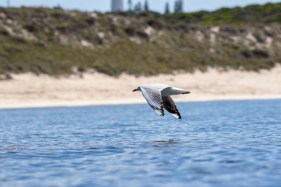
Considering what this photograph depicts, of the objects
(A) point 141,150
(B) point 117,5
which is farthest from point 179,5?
(A) point 141,150

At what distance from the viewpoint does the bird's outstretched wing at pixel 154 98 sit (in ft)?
49.3

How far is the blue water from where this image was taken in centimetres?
1276

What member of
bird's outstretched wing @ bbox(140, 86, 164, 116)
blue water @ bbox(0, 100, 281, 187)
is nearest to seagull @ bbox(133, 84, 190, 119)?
bird's outstretched wing @ bbox(140, 86, 164, 116)

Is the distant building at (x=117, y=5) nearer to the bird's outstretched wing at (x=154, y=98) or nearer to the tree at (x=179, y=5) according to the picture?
the tree at (x=179, y=5)

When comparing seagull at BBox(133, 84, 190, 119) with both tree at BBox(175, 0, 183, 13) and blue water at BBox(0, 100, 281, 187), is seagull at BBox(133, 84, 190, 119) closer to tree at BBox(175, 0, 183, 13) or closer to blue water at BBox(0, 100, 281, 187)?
blue water at BBox(0, 100, 281, 187)

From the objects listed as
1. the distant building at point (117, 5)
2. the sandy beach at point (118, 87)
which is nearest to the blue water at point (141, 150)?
the sandy beach at point (118, 87)

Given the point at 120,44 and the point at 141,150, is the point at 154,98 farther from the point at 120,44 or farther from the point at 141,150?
the point at 120,44

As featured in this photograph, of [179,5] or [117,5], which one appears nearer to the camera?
[117,5]

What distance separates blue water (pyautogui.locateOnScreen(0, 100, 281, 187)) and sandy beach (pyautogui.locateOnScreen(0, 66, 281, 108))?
9.82m

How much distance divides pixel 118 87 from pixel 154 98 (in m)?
29.3

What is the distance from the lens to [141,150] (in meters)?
17.3

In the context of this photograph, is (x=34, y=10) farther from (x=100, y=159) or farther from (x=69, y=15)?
(x=100, y=159)

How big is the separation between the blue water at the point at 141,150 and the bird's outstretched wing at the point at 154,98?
42.6 inches

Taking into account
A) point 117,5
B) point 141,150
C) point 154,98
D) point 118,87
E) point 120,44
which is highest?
point 117,5
